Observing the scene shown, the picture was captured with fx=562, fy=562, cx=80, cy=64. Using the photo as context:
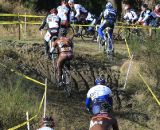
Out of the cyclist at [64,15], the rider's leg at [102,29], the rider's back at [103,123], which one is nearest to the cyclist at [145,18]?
the rider's leg at [102,29]

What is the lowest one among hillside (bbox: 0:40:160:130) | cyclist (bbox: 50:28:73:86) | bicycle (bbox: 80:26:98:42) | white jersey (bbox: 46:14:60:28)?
hillside (bbox: 0:40:160:130)

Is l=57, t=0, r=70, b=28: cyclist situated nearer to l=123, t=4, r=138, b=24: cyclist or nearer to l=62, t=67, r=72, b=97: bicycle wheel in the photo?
l=62, t=67, r=72, b=97: bicycle wheel

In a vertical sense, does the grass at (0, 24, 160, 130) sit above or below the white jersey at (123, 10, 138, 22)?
below

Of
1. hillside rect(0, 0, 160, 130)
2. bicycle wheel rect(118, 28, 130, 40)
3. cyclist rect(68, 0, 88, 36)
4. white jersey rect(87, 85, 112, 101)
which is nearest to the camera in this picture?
white jersey rect(87, 85, 112, 101)

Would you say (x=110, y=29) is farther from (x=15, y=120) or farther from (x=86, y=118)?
(x=15, y=120)

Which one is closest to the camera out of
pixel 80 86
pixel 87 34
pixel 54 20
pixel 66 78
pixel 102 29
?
pixel 66 78

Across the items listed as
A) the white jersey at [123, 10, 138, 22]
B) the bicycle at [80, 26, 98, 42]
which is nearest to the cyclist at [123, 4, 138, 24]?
the white jersey at [123, 10, 138, 22]

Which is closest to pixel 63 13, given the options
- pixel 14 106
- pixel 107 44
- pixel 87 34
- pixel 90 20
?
pixel 107 44

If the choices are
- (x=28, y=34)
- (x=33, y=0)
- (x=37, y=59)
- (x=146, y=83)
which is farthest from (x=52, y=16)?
(x=33, y=0)

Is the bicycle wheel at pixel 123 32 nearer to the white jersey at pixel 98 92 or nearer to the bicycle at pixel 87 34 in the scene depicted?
the bicycle at pixel 87 34

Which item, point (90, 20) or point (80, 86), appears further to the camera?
point (90, 20)

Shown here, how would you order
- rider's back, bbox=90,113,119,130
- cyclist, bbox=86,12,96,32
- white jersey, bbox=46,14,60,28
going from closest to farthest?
rider's back, bbox=90,113,119,130, white jersey, bbox=46,14,60,28, cyclist, bbox=86,12,96,32

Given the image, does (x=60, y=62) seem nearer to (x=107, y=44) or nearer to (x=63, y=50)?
(x=63, y=50)

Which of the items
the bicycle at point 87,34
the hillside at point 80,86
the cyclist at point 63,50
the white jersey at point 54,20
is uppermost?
the white jersey at point 54,20
